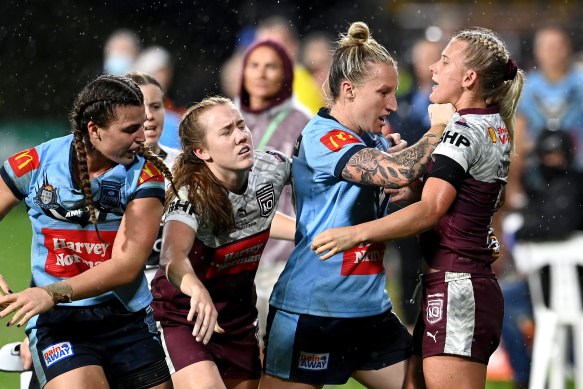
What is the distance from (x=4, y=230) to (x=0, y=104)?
3.64 meters

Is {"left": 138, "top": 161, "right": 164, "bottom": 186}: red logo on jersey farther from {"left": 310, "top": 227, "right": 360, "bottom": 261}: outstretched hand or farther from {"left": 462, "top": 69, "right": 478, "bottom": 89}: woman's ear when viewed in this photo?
{"left": 462, "top": 69, "right": 478, "bottom": 89}: woman's ear

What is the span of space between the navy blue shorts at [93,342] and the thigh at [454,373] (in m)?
1.17

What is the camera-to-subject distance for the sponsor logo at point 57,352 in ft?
12.1

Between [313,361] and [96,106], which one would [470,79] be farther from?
[96,106]

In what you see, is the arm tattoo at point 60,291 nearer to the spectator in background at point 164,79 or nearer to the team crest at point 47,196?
the team crest at point 47,196

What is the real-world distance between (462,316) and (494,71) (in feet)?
3.40

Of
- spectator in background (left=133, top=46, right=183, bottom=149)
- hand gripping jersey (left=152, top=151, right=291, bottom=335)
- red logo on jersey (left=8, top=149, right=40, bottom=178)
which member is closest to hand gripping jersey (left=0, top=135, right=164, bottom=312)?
red logo on jersey (left=8, top=149, right=40, bottom=178)

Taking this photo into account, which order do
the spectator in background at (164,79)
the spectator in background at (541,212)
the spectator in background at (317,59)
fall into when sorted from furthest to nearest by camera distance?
1. the spectator in background at (317,59)
2. the spectator in background at (541,212)
3. the spectator in background at (164,79)

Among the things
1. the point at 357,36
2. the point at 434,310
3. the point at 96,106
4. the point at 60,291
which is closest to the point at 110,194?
the point at 96,106

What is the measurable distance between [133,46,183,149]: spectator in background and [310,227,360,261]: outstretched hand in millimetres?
2538

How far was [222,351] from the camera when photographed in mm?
4055

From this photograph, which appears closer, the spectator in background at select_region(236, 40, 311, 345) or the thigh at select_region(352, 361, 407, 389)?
the thigh at select_region(352, 361, 407, 389)

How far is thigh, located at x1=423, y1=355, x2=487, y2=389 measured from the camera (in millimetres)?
3648

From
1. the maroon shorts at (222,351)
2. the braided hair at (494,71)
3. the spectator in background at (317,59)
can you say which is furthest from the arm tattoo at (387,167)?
the spectator in background at (317,59)
